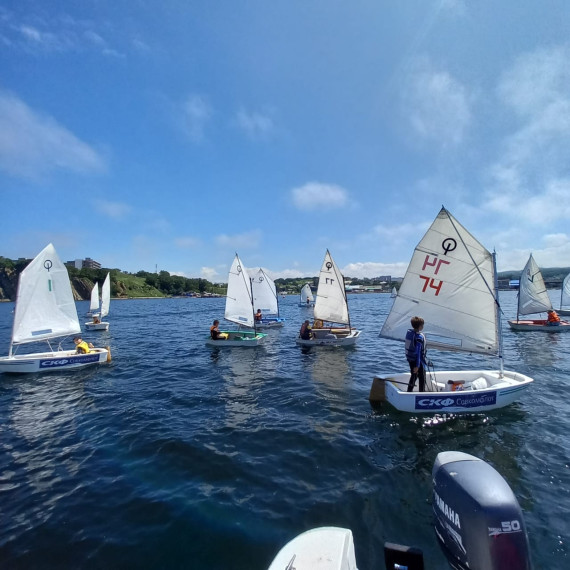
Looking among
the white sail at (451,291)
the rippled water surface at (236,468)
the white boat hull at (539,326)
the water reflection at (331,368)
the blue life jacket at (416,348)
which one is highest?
the white sail at (451,291)

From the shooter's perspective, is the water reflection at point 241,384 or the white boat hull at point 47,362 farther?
the white boat hull at point 47,362

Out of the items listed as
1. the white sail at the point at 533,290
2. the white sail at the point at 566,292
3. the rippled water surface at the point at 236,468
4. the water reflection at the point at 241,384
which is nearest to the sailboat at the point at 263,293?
the water reflection at the point at 241,384

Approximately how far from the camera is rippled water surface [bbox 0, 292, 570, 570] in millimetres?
6336

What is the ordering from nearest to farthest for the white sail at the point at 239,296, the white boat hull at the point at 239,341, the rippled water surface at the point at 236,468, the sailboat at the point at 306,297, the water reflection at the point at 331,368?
the rippled water surface at the point at 236,468, the water reflection at the point at 331,368, the white boat hull at the point at 239,341, the white sail at the point at 239,296, the sailboat at the point at 306,297

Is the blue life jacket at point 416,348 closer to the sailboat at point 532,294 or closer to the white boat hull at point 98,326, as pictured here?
the sailboat at point 532,294

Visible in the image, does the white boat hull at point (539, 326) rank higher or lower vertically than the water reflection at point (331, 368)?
higher

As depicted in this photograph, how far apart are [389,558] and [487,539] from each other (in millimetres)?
1368

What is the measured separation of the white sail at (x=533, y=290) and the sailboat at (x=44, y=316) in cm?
4528

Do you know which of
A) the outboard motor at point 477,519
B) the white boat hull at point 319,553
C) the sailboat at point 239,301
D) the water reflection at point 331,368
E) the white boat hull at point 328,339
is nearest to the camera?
the outboard motor at point 477,519

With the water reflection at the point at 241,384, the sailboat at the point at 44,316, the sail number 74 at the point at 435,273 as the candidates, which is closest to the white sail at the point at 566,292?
the sail number 74 at the point at 435,273

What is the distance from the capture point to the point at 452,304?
14203 millimetres

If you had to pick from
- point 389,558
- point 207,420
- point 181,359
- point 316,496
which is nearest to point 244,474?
point 316,496

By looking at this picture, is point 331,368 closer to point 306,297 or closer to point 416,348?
point 416,348

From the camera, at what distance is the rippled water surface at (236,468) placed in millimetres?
6336
